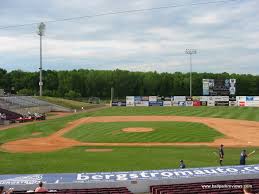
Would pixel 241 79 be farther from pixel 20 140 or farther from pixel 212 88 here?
pixel 20 140

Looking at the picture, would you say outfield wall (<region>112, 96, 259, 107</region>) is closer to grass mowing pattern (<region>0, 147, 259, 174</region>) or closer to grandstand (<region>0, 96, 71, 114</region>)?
grandstand (<region>0, 96, 71, 114</region>)

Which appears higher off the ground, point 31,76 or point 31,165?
point 31,76

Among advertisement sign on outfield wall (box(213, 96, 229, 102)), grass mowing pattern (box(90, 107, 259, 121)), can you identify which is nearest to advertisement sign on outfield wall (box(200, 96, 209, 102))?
advertisement sign on outfield wall (box(213, 96, 229, 102))

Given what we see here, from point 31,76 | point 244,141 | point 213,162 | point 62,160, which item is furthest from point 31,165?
point 31,76

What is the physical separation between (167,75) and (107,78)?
886 inches

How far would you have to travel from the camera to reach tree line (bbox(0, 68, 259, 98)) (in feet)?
446

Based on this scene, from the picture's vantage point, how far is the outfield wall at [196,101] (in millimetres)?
91625

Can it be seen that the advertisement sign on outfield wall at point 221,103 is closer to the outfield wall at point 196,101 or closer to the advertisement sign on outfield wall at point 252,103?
the outfield wall at point 196,101

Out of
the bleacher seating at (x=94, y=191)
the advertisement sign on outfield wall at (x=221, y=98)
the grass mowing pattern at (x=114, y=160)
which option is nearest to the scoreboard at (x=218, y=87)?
the advertisement sign on outfield wall at (x=221, y=98)

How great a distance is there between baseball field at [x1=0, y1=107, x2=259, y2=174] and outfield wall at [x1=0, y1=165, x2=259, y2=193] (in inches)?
239

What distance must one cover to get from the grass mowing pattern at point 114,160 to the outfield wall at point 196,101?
62210 mm

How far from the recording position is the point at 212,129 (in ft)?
141

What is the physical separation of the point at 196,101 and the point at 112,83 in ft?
171

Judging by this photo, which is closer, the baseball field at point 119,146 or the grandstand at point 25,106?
the baseball field at point 119,146
